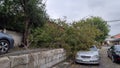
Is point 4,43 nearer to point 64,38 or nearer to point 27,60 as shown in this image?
point 27,60

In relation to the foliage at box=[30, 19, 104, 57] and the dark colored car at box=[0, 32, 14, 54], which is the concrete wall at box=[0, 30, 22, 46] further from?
the dark colored car at box=[0, 32, 14, 54]

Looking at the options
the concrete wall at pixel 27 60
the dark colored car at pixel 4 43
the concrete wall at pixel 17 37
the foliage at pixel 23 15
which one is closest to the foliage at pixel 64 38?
the foliage at pixel 23 15

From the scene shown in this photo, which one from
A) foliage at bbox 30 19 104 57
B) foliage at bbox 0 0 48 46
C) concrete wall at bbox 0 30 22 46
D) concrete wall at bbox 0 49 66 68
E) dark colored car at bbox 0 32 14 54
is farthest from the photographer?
concrete wall at bbox 0 30 22 46

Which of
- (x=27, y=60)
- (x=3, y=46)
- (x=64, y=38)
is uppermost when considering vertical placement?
(x=64, y=38)

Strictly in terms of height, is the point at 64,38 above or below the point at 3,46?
above

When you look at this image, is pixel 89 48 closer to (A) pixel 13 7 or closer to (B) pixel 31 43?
(B) pixel 31 43

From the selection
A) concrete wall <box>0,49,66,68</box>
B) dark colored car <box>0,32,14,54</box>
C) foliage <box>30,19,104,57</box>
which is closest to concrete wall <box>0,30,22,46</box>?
foliage <box>30,19,104,57</box>

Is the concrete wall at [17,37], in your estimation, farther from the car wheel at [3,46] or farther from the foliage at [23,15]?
the car wheel at [3,46]

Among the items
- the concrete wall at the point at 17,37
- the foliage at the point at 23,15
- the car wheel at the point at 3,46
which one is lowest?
the car wheel at the point at 3,46

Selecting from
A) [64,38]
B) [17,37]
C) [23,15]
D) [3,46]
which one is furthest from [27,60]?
[17,37]

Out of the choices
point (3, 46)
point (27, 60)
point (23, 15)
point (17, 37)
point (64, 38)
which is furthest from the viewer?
point (17, 37)

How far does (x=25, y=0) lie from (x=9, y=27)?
3.14 m

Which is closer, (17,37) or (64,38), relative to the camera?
(64,38)

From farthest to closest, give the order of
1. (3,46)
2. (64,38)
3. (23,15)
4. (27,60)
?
(23,15) < (64,38) < (3,46) < (27,60)
